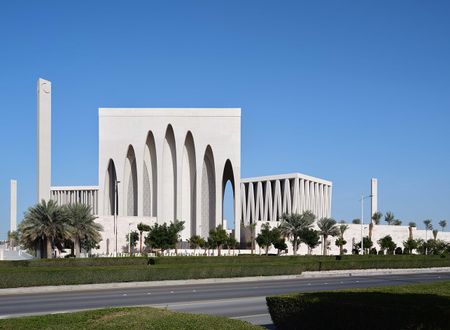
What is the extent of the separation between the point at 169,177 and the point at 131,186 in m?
5.17

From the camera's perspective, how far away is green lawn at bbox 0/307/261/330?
30.2 feet

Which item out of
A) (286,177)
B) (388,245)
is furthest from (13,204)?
(388,245)

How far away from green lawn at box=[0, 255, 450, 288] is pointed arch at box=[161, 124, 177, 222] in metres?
32.9

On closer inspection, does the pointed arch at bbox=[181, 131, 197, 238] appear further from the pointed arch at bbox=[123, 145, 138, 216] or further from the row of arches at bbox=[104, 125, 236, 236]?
the pointed arch at bbox=[123, 145, 138, 216]

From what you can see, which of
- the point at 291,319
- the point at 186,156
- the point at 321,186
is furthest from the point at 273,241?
the point at 291,319

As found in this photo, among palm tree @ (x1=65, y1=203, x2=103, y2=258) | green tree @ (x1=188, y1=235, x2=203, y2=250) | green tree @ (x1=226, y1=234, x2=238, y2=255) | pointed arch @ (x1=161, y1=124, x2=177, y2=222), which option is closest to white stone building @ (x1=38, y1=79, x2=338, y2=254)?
pointed arch @ (x1=161, y1=124, x2=177, y2=222)

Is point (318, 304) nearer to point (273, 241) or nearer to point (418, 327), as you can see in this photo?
point (418, 327)

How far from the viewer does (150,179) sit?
80812 mm

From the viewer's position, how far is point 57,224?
145ft

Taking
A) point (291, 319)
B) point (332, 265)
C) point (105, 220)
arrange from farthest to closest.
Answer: point (105, 220) → point (332, 265) → point (291, 319)

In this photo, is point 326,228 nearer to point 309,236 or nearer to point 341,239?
point 309,236

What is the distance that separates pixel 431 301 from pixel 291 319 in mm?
2756

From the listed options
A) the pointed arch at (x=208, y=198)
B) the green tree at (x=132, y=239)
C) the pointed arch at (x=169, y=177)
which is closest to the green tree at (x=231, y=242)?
the pointed arch at (x=208, y=198)

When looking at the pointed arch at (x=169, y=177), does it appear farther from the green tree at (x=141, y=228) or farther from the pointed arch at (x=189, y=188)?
the green tree at (x=141, y=228)
